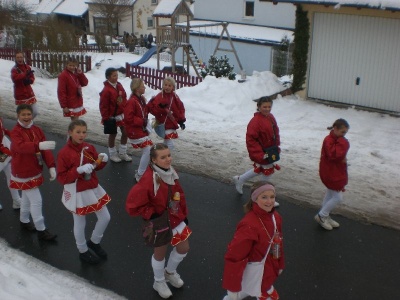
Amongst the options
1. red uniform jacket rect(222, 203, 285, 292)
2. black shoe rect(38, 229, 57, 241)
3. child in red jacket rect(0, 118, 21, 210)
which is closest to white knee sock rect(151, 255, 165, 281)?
red uniform jacket rect(222, 203, 285, 292)

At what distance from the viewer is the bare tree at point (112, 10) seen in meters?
46.7

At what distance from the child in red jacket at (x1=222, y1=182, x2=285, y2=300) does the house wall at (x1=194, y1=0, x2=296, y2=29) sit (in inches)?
937

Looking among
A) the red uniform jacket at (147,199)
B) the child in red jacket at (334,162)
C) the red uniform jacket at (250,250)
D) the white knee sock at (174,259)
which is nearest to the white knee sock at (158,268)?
the white knee sock at (174,259)

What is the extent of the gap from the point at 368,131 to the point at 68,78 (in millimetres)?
6925

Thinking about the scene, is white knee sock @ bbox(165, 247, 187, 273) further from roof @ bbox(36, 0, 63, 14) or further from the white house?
roof @ bbox(36, 0, 63, 14)

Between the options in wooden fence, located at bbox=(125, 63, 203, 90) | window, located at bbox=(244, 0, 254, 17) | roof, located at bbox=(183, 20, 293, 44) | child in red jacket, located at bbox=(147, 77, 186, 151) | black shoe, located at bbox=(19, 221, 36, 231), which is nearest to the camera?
black shoe, located at bbox=(19, 221, 36, 231)

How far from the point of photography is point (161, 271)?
4773mm

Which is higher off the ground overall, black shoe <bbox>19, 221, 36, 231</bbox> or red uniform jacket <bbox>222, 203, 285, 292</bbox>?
red uniform jacket <bbox>222, 203, 285, 292</bbox>

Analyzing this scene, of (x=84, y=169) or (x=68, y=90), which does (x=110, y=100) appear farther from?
(x=84, y=169)

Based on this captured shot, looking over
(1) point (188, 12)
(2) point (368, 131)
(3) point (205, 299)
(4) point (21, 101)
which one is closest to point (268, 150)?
(3) point (205, 299)

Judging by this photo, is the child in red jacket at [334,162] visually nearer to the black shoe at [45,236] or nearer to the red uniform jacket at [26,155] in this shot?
the red uniform jacket at [26,155]

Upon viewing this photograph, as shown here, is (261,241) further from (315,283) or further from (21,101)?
(21,101)

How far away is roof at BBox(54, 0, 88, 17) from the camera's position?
52.5 metres

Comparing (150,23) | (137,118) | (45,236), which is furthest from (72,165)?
(150,23)
